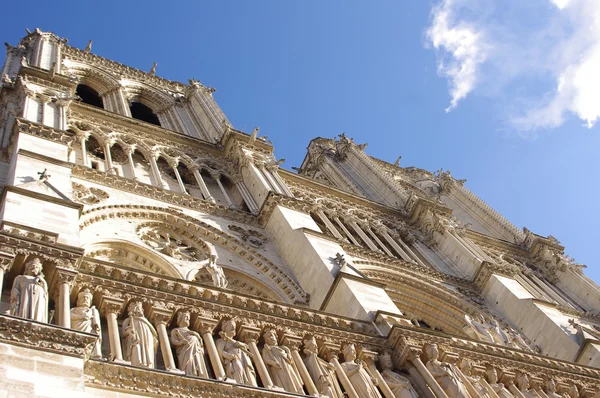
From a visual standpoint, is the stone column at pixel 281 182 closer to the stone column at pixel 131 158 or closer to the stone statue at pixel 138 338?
the stone column at pixel 131 158

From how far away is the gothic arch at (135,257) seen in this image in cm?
1562

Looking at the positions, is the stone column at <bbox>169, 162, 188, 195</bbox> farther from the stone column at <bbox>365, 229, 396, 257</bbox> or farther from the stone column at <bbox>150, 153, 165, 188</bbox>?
the stone column at <bbox>365, 229, 396, 257</bbox>

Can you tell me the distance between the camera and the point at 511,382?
42.8 ft

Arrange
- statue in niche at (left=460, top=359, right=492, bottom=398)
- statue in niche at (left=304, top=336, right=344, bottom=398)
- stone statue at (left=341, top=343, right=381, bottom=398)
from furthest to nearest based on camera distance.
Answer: statue in niche at (left=460, top=359, right=492, bottom=398) < stone statue at (left=341, top=343, right=381, bottom=398) < statue in niche at (left=304, top=336, right=344, bottom=398)

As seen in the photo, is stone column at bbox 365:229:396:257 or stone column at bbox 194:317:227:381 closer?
stone column at bbox 194:317:227:381

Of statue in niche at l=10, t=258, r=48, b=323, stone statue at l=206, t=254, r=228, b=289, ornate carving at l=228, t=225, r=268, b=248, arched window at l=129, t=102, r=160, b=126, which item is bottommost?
statue in niche at l=10, t=258, r=48, b=323

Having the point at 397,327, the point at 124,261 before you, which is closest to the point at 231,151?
the point at 124,261

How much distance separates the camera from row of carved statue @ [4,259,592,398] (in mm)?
9391

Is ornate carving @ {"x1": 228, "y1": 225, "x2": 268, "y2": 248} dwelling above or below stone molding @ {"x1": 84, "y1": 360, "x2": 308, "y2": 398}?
above

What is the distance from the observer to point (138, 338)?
9750 millimetres

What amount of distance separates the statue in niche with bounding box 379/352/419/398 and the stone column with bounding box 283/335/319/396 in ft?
4.83

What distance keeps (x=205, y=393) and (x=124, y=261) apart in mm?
7429

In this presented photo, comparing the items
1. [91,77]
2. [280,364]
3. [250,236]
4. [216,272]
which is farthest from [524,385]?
[91,77]

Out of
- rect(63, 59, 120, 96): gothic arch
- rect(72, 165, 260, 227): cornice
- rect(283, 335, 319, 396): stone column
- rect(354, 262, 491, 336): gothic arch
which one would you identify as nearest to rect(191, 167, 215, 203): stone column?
rect(72, 165, 260, 227): cornice
